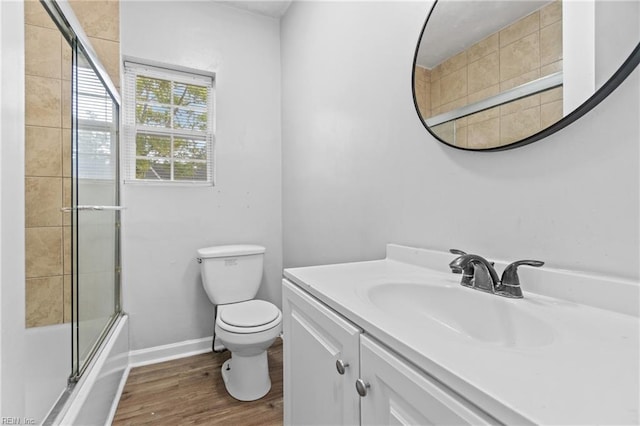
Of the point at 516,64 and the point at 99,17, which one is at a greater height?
the point at 99,17

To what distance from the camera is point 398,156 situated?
1275 mm

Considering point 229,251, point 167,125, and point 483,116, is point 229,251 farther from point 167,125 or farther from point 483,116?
point 483,116

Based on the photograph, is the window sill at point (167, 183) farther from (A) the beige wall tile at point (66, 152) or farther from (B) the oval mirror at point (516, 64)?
(B) the oval mirror at point (516, 64)

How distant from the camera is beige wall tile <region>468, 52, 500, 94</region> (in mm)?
912

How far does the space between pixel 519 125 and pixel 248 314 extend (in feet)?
5.23

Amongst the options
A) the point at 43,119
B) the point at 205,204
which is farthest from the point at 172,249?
the point at 43,119

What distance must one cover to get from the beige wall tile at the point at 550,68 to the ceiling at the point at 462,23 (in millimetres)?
167

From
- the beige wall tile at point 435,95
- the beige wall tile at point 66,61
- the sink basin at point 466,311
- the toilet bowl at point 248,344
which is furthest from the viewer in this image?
the toilet bowl at point 248,344

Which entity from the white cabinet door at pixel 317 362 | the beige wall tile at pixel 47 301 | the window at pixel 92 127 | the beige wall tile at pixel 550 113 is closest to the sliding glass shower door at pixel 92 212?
the window at pixel 92 127

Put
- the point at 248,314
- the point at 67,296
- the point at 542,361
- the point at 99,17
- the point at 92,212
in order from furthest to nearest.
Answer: the point at 99,17
the point at 248,314
the point at 92,212
the point at 67,296
the point at 542,361

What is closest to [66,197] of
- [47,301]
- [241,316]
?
[47,301]

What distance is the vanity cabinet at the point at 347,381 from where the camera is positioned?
46 centimetres

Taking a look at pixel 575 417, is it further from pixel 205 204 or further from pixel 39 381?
pixel 205 204

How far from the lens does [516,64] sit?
0.85 metres
